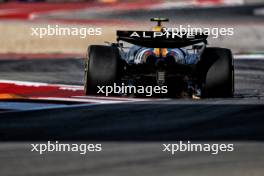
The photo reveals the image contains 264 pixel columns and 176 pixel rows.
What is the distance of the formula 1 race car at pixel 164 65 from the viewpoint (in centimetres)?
1348

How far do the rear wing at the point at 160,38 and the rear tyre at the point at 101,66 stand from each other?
1.20 ft

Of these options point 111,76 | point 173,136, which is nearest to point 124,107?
point 111,76

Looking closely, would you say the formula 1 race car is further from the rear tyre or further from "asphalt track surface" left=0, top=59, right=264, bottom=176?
"asphalt track surface" left=0, top=59, right=264, bottom=176

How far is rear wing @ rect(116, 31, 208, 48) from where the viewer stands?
13.6 metres

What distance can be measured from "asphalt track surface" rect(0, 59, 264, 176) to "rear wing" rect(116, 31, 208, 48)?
1.04 m

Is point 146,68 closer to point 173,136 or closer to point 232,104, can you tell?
point 232,104

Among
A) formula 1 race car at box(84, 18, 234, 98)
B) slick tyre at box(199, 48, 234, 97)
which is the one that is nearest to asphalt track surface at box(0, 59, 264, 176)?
slick tyre at box(199, 48, 234, 97)

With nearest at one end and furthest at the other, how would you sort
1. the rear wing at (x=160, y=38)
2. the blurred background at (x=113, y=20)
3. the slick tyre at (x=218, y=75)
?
the slick tyre at (x=218, y=75) < the rear wing at (x=160, y=38) < the blurred background at (x=113, y=20)

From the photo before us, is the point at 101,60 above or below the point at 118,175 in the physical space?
above

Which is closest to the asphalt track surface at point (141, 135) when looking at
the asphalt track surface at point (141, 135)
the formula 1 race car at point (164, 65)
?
the asphalt track surface at point (141, 135)

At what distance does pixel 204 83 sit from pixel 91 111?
2.26 meters

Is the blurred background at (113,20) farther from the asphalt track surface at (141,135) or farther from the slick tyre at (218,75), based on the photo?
the asphalt track surface at (141,135)

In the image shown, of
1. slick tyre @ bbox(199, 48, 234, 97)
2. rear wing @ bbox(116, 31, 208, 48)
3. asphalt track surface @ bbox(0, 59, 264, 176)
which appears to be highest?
rear wing @ bbox(116, 31, 208, 48)

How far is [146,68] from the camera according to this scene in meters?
13.7
